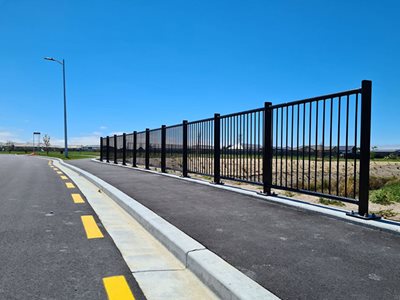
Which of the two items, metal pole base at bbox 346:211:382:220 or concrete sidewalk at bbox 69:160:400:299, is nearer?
concrete sidewalk at bbox 69:160:400:299

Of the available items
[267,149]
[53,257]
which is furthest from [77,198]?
[267,149]

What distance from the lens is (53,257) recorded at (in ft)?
11.4

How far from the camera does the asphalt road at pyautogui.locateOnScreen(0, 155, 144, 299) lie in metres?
2.73

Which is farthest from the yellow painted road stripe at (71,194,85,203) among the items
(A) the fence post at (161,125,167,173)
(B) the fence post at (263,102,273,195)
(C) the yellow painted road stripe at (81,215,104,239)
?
(A) the fence post at (161,125,167,173)

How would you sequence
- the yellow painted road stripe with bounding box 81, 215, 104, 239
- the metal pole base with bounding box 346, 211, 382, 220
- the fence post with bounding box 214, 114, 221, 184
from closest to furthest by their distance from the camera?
the yellow painted road stripe with bounding box 81, 215, 104, 239
the metal pole base with bounding box 346, 211, 382, 220
the fence post with bounding box 214, 114, 221, 184

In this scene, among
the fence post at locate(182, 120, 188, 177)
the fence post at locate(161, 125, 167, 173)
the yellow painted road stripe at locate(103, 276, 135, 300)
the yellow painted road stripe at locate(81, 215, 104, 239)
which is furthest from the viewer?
the fence post at locate(161, 125, 167, 173)

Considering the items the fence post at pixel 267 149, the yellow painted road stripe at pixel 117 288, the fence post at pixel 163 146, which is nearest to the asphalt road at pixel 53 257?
the yellow painted road stripe at pixel 117 288

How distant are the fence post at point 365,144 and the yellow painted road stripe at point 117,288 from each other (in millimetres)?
3497

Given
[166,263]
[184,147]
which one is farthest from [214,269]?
[184,147]

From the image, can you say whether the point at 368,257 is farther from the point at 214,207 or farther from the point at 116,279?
the point at 214,207

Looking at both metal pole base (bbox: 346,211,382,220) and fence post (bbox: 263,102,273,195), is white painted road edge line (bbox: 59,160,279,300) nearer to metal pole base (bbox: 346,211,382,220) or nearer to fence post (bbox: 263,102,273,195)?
metal pole base (bbox: 346,211,382,220)

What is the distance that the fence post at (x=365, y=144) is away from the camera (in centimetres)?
466

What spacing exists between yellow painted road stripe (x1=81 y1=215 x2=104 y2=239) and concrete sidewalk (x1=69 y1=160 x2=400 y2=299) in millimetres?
984

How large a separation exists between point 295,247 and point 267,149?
137 inches
